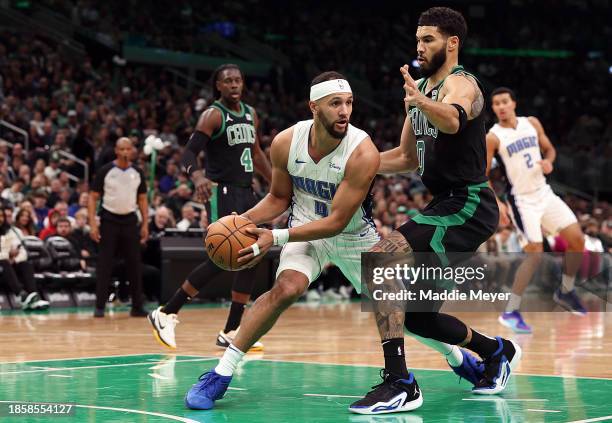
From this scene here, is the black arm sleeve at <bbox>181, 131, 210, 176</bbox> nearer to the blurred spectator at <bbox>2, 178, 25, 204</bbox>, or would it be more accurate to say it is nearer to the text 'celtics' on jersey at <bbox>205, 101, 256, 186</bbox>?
the text 'celtics' on jersey at <bbox>205, 101, 256, 186</bbox>

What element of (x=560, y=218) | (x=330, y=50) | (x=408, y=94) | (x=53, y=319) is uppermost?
(x=330, y=50)

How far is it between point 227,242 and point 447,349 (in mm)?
1717

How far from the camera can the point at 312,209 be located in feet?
22.1

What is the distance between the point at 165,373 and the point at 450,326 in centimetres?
222

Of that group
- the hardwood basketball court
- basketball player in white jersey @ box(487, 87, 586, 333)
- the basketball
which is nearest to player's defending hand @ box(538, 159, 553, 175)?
basketball player in white jersey @ box(487, 87, 586, 333)

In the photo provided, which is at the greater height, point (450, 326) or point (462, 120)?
point (462, 120)

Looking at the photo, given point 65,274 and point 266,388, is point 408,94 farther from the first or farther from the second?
point 65,274

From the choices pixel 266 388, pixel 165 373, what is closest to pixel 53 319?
pixel 165 373

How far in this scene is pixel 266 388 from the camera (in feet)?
23.2

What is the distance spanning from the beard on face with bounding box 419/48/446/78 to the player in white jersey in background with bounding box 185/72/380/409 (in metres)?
0.54

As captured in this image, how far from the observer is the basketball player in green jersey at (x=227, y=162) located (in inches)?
380

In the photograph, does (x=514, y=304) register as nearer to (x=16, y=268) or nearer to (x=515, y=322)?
(x=515, y=322)

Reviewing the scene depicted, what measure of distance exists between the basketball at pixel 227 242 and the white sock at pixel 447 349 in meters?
1.38

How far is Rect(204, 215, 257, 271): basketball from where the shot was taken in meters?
6.00
